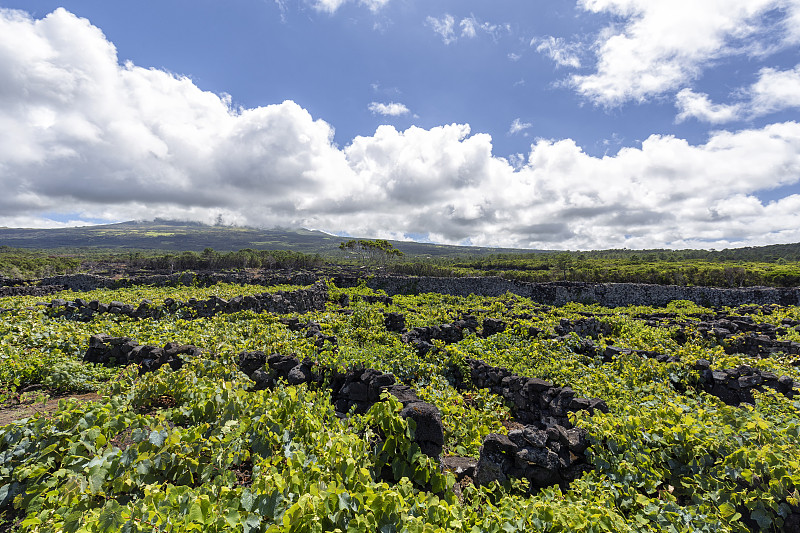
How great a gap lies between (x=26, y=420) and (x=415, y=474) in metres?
6.02

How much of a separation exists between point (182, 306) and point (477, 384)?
1635cm

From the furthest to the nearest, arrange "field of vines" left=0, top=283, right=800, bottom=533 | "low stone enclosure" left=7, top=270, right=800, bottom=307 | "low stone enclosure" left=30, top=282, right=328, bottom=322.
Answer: "low stone enclosure" left=7, top=270, right=800, bottom=307 → "low stone enclosure" left=30, top=282, right=328, bottom=322 → "field of vines" left=0, top=283, right=800, bottom=533

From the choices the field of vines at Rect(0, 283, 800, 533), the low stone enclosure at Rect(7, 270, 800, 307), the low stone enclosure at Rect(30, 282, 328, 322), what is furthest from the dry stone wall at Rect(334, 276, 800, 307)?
the field of vines at Rect(0, 283, 800, 533)

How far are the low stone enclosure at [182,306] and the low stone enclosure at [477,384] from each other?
616cm

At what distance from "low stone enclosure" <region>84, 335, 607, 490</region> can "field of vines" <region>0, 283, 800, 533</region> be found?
9cm

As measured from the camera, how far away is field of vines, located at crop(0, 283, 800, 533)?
3.82m

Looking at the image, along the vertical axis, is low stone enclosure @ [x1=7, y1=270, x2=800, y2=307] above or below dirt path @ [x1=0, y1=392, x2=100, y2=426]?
below

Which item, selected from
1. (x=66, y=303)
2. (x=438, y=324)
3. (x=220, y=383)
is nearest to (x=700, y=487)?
(x=220, y=383)

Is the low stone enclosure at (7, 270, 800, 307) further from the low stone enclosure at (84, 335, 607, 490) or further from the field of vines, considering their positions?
the low stone enclosure at (84, 335, 607, 490)

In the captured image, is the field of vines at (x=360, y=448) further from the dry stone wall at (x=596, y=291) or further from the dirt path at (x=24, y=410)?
the dry stone wall at (x=596, y=291)

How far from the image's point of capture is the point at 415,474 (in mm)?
5340

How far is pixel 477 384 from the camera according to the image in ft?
38.9

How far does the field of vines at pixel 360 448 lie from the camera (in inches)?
150

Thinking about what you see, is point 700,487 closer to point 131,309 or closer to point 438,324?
point 438,324
